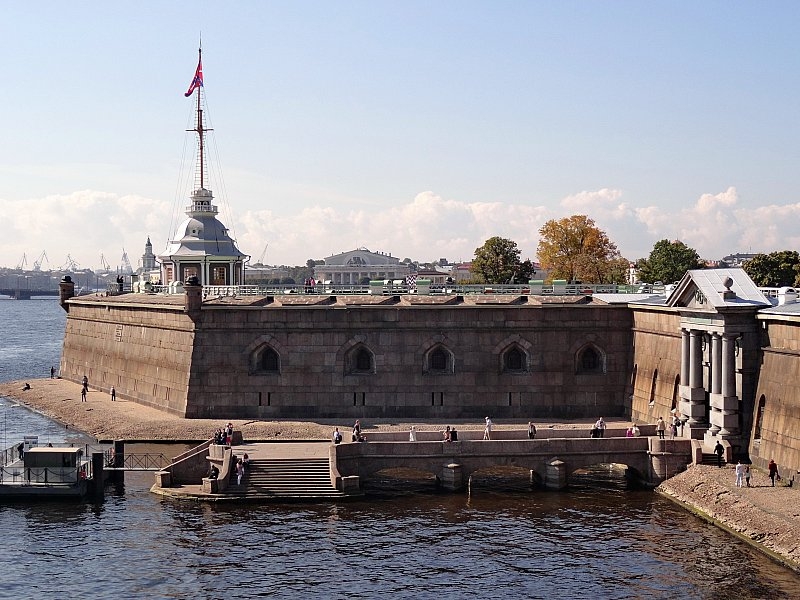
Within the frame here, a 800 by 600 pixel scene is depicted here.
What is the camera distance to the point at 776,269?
9769 centimetres

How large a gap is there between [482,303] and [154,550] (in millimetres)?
27842

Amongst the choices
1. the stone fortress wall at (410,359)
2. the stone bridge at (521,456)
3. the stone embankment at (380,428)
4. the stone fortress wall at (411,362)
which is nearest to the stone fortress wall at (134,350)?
the stone embankment at (380,428)

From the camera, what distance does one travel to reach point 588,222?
11531 centimetres

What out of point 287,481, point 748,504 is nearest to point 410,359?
point 287,481

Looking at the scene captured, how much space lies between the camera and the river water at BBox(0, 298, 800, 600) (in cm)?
3753

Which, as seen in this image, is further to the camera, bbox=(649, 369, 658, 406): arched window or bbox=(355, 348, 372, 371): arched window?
bbox=(355, 348, 372, 371): arched window

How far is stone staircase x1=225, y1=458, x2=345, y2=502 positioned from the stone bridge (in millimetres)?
1351

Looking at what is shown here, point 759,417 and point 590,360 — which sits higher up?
point 590,360

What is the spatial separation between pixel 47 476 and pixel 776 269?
68627 millimetres

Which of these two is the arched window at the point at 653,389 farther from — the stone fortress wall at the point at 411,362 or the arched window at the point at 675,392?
the stone fortress wall at the point at 411,362

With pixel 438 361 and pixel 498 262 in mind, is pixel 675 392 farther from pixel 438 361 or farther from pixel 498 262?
pixel 498 262

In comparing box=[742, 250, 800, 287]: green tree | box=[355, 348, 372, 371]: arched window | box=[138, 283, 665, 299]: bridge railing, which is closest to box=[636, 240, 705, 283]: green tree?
box=[742, 250, 800, 287]: green tree

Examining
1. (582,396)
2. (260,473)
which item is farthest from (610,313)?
(260,473)

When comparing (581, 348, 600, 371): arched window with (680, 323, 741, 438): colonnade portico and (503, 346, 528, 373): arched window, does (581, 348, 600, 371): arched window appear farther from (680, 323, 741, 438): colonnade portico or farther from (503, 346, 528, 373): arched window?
(680, 323, 741, 438): colonnade portico
